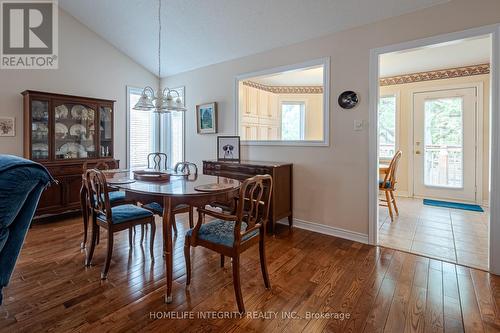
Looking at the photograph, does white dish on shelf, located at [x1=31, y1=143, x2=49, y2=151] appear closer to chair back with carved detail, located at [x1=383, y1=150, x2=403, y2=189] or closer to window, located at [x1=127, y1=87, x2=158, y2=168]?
window, located at [x1=127, y1=87, x2=158, y2=168]

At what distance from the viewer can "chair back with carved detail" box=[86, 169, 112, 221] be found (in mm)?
2152

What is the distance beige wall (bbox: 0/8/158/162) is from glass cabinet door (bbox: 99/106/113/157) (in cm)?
33

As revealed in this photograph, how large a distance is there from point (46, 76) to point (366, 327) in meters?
4.85

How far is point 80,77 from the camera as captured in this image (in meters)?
4.23

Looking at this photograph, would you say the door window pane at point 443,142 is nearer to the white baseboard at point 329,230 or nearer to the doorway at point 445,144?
the doorway at point 445,144

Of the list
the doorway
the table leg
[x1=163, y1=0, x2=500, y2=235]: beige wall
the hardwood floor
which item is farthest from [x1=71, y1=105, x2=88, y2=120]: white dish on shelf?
the doorway

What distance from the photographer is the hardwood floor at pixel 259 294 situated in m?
1.69

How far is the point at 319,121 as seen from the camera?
233 inches

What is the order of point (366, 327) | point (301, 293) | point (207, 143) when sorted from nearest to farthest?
point (366, 327) < point (301, 293) < point (207, 143)

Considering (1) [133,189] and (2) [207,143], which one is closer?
(1) [133,189]

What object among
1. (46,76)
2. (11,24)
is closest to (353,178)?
(46,76)

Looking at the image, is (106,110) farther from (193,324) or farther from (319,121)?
(319,121)

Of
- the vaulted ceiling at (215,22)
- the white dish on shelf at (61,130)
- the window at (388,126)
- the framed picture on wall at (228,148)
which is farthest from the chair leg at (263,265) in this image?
the window at (388,126)

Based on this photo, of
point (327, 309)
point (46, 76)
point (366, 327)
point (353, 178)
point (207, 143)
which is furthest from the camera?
point (207, 143)
